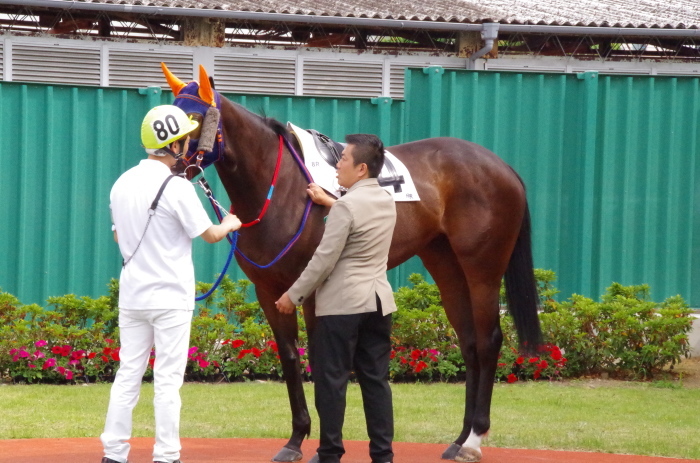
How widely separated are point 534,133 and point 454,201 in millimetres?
3675

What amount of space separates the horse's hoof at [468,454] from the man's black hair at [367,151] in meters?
1.99

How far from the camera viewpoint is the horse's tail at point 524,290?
6.96 metres

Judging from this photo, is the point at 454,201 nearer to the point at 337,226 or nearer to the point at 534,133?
the point at 337,226

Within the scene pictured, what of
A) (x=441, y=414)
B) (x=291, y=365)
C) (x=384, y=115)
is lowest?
(x=441, y=414)

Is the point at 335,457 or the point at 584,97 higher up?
the point at 584,97

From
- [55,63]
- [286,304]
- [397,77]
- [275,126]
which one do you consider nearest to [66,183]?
[55,63]

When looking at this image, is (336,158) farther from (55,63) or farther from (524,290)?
(55,63)

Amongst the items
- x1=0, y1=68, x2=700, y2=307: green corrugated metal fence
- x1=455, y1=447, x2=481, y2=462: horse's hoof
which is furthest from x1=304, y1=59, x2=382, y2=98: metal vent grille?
x1=455, y1=447, x2=481, y2=462: horse's hoof

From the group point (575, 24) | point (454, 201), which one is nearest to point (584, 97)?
point (575, 24)

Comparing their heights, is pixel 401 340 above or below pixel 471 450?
above

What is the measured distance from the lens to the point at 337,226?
4934mm

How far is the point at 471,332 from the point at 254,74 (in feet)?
19.6

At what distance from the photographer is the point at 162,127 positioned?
16.0 ft

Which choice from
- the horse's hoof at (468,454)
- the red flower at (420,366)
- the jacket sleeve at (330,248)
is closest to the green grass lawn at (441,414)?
the red flower at (420,366)
